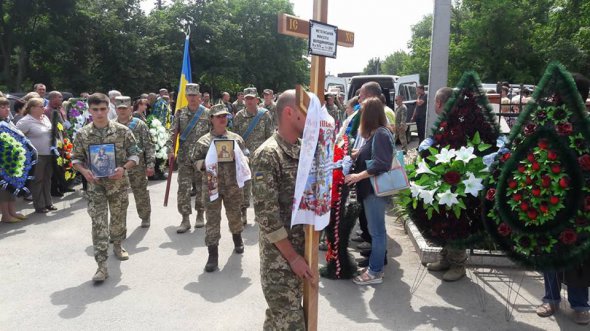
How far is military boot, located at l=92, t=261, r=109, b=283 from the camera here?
203 inches

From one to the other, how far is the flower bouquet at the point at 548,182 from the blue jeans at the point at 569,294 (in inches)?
16.8

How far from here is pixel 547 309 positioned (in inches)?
171

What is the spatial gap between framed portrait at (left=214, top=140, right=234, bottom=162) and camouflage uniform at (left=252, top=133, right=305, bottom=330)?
280 centimetres

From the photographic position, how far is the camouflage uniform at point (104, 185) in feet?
17.1

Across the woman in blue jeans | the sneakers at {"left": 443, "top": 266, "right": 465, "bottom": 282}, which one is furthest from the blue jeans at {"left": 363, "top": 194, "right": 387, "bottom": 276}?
the sneakers at {"left": 443, "top": 266, "right": 465, "bottom": 282}

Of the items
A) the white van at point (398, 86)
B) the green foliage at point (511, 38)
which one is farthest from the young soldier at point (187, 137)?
the green foliage at point (511, 38)

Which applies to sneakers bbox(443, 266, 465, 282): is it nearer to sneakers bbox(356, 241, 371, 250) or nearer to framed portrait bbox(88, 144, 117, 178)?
sneakers bbox(356, 241, 371, 250)

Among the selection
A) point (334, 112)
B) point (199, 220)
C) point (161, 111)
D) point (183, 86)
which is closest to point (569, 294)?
point (199, 220)

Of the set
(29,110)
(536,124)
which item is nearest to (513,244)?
(536,124)

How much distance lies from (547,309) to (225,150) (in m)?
3.73

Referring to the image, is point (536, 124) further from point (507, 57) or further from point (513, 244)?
point (507, 57)

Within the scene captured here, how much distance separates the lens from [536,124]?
13.0ft

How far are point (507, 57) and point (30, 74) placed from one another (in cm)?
3187

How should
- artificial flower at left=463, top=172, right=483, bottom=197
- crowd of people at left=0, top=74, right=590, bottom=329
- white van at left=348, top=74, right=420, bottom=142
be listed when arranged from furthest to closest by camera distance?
white van at left=348, top=74, right=420, bottom=142 → artificial flower at left=463, top=172, right=483, bottom=197 → crowd of people at left=0, top=74, right=590, bottom=329
